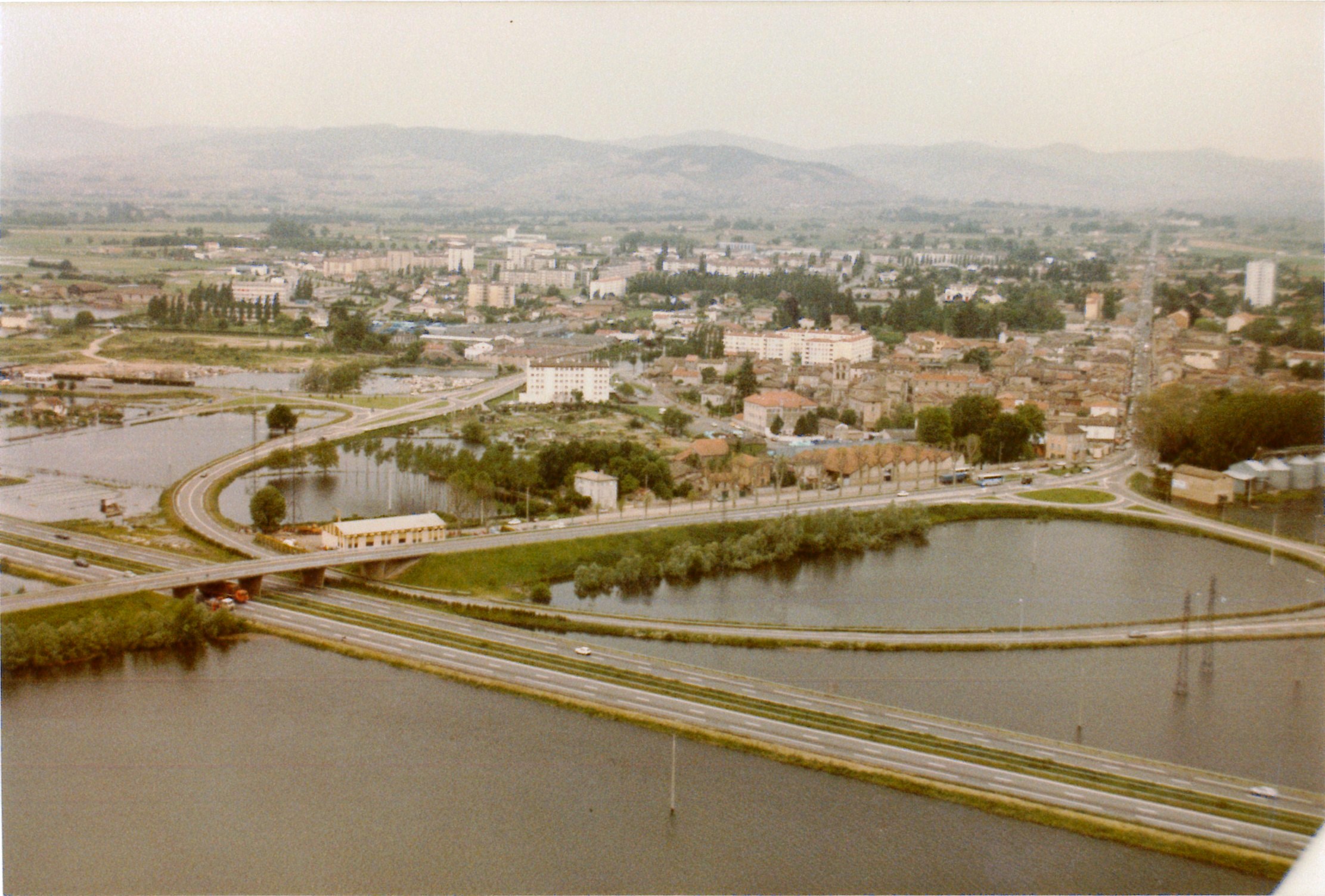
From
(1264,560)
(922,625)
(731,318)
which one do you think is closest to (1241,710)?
(922,625)

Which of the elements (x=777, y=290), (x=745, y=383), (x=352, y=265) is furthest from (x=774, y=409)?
(x=352, y=265)

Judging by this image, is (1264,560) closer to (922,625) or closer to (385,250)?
(922,625)

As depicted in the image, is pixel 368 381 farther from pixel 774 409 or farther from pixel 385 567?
pixel 385 567

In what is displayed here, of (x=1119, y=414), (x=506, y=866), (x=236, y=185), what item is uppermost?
(x=236, y=185)

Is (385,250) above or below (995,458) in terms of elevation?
above

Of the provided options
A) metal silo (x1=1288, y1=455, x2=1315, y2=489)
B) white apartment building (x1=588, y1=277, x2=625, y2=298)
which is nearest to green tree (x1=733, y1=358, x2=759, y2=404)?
metal silo (x1=1288, y1=455, x2=1315, y2=489)

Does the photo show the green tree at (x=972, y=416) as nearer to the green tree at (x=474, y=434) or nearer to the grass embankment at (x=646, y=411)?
the grass embankment at (x=646, y=411)
